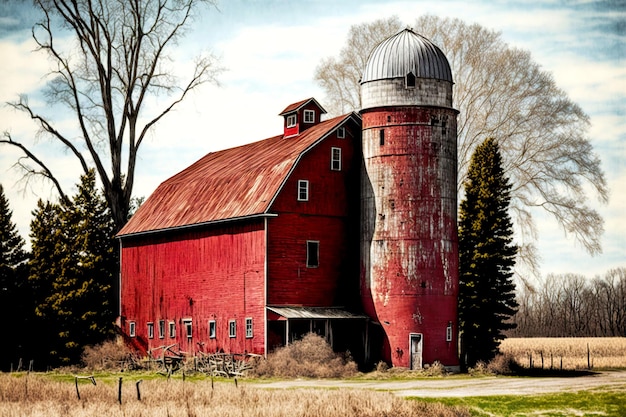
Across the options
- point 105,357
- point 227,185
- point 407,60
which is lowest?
point 105,357

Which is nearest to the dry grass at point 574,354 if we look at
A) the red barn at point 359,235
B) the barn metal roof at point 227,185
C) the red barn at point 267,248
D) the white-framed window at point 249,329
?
the red barn at point 359,235

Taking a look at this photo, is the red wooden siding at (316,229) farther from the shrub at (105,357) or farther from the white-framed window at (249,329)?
the shrub at (105,357)

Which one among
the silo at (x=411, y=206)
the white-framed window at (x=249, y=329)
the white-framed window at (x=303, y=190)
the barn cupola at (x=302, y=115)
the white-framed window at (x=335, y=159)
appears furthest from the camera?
the barn cupola at (x=302, y=115)

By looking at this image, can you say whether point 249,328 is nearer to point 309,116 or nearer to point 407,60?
point 309,116

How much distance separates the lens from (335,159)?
148 feet

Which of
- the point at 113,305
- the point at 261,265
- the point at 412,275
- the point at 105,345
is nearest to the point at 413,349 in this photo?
the point at 412,275

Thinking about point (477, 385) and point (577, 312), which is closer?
point (477, 385)

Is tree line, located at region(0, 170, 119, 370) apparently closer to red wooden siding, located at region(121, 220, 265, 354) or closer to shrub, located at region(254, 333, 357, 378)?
red wooden siding, located at region(121, 220, 265, 354)

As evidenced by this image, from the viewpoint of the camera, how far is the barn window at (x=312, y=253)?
43719 millimetres

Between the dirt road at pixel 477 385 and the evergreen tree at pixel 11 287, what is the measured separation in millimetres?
16792

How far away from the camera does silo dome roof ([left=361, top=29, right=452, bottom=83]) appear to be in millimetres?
43844

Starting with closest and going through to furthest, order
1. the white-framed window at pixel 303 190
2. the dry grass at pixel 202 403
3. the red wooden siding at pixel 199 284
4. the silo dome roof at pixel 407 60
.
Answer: the dry grass at pixel 202 403 → the red wooden siding at pixel 199 284 → the white-framed window at pixel 303 190 → the silo dome roof at pixel 407 60

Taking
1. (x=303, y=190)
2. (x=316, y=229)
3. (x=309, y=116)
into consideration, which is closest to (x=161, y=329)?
(x=316, y=229)

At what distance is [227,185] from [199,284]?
15.5 ft
